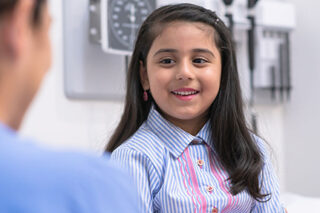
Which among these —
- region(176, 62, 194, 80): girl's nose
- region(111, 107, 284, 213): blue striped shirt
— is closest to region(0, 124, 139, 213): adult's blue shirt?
region(111, 107, 284, 213): blue striped shirt

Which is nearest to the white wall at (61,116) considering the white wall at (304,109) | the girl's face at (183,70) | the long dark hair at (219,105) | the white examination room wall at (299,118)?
the white examination room wall at (299,118)

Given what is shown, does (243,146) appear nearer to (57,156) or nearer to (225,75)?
(225,75)

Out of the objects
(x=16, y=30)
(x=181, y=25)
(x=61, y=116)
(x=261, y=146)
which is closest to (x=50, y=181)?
(x=16, y=30)

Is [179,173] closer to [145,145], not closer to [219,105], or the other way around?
[145,145]

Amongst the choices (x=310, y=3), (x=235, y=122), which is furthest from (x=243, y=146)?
(x=310, y=3)

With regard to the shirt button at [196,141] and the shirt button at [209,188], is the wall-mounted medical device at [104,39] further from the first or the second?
the shirt button at [209,188]

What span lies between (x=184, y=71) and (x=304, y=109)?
3.80 feet

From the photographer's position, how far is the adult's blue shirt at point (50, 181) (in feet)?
1.04

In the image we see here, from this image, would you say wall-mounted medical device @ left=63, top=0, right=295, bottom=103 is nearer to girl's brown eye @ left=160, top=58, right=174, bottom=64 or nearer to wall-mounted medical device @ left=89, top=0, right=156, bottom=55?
wall-mounted medical device @ left=89, top=0, right=156, bottom=55

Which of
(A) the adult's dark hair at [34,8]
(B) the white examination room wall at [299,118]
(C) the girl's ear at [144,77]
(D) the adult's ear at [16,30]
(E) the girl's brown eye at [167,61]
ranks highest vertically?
(A) the adult's dark hair at [34,8]

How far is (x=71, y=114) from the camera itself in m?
1.52

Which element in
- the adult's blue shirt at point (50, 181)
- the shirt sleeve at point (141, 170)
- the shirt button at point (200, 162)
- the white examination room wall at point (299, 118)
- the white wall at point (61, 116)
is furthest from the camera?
the white examination room wall at point (299, 118)

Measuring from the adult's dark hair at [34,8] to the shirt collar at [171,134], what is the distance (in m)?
0.73

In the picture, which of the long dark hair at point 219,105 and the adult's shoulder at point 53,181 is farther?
the long dark hair at point 219,105
